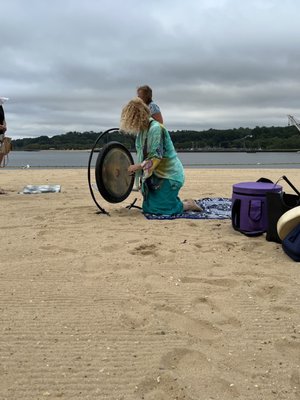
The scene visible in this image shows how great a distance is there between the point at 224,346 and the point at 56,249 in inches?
92.7

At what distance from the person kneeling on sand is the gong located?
27 centimetres

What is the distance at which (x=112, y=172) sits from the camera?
6.88m

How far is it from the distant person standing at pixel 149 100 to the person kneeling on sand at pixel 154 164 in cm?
59

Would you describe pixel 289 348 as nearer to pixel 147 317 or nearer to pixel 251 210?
pixel 147 317

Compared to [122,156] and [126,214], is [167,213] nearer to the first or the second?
[126,214]

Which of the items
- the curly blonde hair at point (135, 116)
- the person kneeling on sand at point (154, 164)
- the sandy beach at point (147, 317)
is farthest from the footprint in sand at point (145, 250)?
the curly blonde hair at point (135, 116)

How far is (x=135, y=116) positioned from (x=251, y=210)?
2035mm

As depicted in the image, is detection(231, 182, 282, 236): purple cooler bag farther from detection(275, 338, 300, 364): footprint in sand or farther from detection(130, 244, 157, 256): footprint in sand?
detection(275, 338, 300, 364): footprint in sand

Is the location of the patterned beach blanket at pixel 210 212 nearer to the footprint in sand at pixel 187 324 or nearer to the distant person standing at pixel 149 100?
the distant person standing at pixel 149 100

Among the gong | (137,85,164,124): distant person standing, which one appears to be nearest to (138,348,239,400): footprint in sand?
the gong

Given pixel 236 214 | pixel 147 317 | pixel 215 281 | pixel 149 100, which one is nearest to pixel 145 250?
pixel 215 281

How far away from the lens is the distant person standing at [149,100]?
6.93m

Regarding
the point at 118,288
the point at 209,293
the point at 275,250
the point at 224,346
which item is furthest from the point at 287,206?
the point at 224,346

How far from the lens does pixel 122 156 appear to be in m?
7.12
